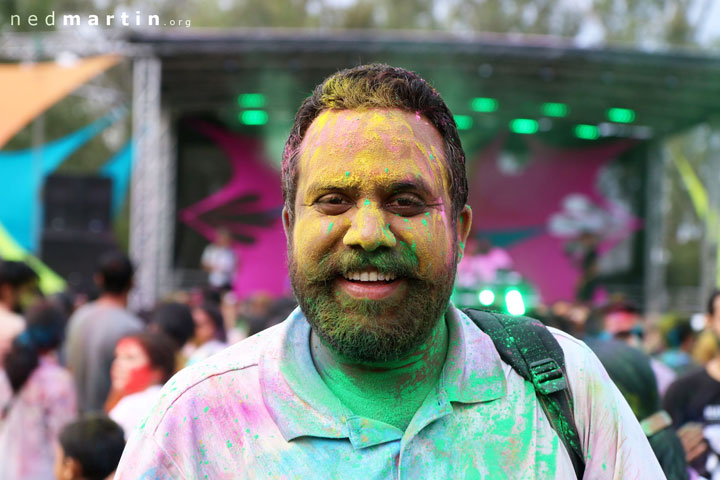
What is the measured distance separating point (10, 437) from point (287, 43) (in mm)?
7449

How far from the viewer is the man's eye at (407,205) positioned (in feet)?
4.38

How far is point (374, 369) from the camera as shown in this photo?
1.35 m

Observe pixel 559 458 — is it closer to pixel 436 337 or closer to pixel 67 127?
pixel 436 337

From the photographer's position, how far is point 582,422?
1295 mm

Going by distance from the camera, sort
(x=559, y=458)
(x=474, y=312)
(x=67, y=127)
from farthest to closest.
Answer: (x=67, y=127) → (x=474, y=312) → (x=559, y=458)

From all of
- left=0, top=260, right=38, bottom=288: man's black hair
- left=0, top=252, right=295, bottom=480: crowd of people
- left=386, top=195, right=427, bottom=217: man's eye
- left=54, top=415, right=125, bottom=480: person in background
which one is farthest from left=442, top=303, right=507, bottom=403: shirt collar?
left=0, top=260, right=38, bottom=288: man's black hair

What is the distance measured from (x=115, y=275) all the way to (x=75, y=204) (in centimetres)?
772

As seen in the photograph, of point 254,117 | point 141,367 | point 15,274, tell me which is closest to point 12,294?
point 15,274

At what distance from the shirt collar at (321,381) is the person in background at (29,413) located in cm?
246

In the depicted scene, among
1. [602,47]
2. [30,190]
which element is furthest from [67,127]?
[602,47]

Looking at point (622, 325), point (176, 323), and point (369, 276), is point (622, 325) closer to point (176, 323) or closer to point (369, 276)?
point (176, 323)

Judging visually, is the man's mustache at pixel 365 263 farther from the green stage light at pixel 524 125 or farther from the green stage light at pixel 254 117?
the green stage light at pixel 524 125

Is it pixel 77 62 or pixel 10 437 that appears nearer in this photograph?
pixel 10 437

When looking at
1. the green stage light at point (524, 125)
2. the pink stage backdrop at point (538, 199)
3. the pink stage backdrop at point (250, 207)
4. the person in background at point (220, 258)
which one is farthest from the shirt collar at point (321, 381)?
the pink stage backdrop at point (538, 199)
